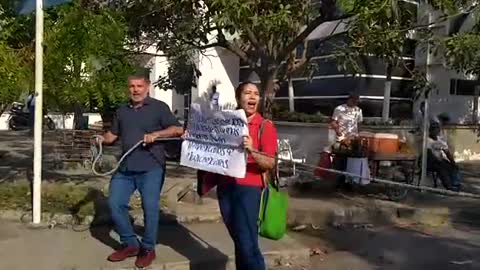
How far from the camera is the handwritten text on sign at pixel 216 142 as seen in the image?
505 centimetres

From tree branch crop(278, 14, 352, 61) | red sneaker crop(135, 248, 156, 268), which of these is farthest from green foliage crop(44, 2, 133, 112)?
tree branch crop(278, 14, 352, 61)

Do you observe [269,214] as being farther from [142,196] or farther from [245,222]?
[142,196]

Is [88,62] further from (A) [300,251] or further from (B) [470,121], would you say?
(B) [470,121]

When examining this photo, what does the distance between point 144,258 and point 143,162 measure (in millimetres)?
875

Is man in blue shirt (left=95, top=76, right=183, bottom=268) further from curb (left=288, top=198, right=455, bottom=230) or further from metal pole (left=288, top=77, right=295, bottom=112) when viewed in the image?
metal pole (left=288, top=77, right=295, bottom=112)

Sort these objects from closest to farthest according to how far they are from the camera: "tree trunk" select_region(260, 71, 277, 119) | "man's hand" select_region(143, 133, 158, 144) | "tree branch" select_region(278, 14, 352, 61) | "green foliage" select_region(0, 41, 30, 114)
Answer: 1. "man's hand" select_region(143, 133, 158, 144)
2. "green foliage" select_region(0, 41, 30, 114)
3. "tree branch" select_region(278, 14, 352, 61)
4. "tree trunk" select_region(260, 71, 277, 119)

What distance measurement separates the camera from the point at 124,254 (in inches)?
240

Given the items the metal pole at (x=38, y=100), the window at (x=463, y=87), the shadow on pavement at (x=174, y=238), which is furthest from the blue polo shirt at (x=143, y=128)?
the window at (x=463, y=87)

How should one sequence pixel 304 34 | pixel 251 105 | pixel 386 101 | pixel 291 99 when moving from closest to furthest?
1. pixel 251 105
2. pixel 304 34
3. pixel 386 101
4. pixel 291 99

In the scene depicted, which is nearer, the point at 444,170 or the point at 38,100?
the point at 38,100

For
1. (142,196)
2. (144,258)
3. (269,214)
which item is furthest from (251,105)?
(144,258)

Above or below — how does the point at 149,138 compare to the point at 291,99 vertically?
below

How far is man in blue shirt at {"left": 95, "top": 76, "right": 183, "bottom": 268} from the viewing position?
232 inches

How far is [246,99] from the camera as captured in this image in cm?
507
